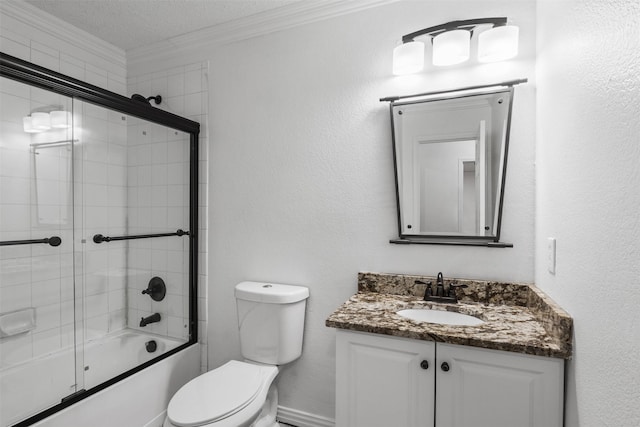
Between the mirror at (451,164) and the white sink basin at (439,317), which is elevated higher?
the mirror at (451,164)

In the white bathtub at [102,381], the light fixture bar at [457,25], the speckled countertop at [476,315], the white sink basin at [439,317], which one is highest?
the light fixture bar at [457,25]

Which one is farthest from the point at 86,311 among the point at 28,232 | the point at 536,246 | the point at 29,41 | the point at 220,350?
the point at 536,246

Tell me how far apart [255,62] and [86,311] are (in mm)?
1708

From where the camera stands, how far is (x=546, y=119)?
130 centimetres

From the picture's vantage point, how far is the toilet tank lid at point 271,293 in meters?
1.73

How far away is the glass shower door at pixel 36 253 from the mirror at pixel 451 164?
5.43ft

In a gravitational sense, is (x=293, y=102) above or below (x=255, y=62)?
below

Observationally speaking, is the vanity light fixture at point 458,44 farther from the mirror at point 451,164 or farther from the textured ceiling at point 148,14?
the textured ceiling at point 148,14

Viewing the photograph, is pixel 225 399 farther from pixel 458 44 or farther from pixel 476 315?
pixel 458 44

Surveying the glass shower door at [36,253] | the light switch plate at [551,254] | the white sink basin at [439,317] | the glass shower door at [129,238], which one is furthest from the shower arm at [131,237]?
the light switch plate at [551,254]

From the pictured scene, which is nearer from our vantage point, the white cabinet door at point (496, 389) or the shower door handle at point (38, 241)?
the white cabinet door at point (496, 389)

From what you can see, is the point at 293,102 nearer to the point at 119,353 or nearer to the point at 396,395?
the point at 396,395

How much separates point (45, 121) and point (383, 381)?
6.17 ft

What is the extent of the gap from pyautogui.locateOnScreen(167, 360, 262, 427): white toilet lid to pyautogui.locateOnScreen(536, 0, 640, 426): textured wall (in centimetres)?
122
